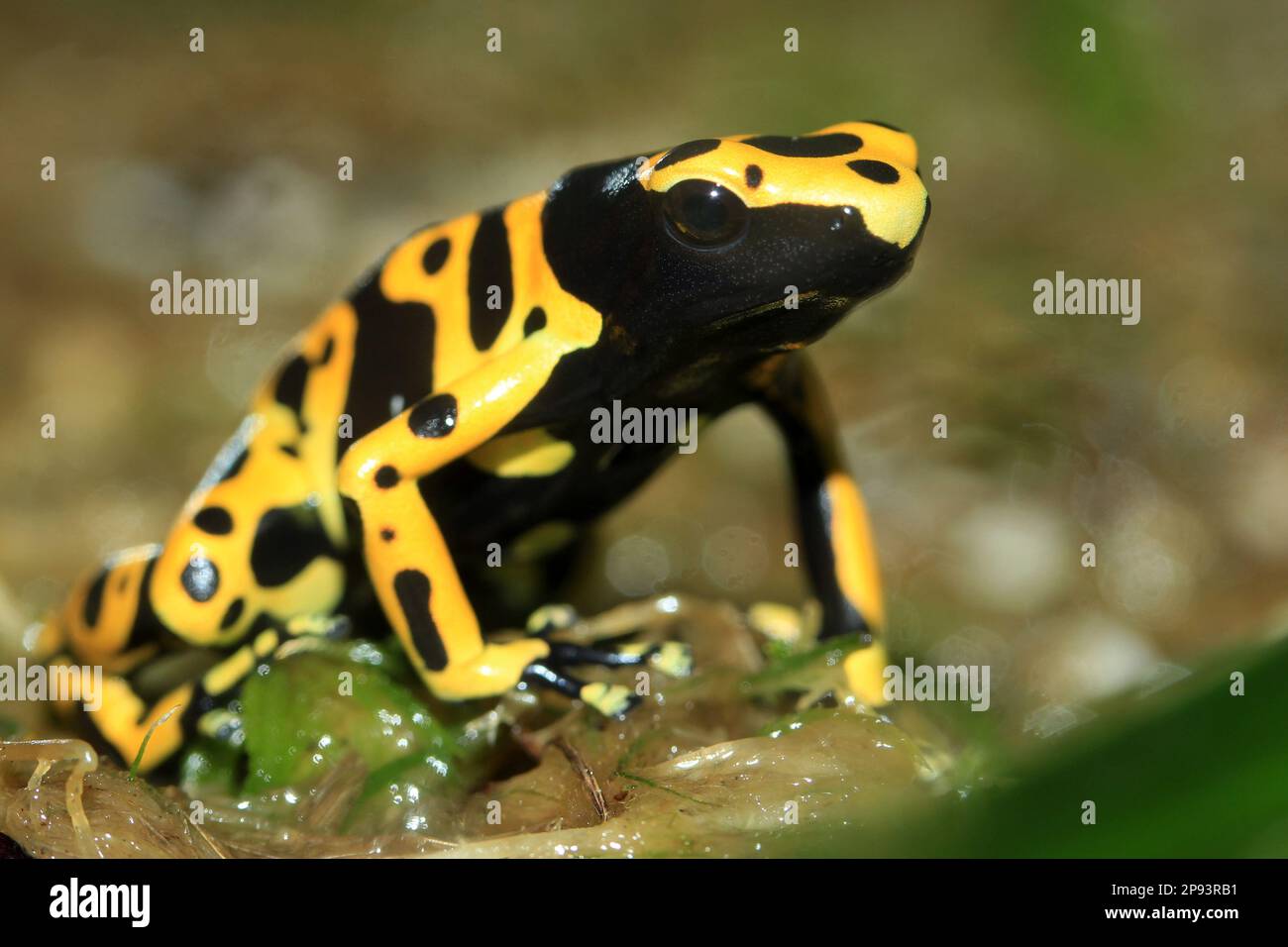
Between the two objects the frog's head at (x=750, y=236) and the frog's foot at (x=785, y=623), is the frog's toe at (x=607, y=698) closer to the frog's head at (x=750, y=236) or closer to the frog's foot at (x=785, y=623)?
the frog's foot at (x=785, y=623)

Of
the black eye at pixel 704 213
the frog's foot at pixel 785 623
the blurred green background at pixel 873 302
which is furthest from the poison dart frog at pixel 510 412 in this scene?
the blurred green background at pixel 873 302

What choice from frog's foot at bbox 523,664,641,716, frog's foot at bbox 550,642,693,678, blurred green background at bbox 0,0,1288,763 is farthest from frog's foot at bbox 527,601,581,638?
blurred green background at bbox 0,0,1288,763

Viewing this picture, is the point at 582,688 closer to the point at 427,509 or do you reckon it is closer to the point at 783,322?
the point at 427,509

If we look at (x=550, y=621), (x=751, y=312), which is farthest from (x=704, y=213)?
(x=550, y=621)

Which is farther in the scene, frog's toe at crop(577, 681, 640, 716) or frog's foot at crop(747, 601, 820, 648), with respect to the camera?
frog's foot at crop(747, 601, 820, 648)

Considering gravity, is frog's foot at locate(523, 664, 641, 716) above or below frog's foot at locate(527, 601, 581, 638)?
below

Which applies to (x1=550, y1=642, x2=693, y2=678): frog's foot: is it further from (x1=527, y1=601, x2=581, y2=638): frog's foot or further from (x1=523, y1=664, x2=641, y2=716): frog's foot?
(x1=527, y1=601, x2=581, y2=638): frog's foot
